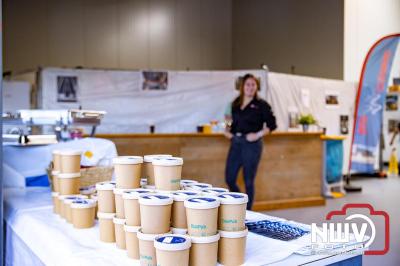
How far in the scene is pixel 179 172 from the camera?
160cm

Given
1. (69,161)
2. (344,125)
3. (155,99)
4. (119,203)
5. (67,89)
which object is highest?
(67,89)

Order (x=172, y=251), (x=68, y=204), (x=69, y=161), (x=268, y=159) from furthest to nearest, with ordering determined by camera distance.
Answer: (x=268, y=159) < (x=69, y=161) < (x=68, y=204) < (x=172, y=251)

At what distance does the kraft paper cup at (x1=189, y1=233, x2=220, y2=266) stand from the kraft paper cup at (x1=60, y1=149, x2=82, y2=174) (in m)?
1.04

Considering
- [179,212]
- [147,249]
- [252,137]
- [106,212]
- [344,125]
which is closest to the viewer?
[147,249]

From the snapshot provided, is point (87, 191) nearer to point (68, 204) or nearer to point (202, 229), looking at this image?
point (68, 204)

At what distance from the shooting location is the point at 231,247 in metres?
1.37

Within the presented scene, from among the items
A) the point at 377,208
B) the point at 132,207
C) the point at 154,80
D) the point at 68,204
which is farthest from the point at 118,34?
the point at 132,207

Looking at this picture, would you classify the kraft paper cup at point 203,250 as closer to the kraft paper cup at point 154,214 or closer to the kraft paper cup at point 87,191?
the kraft paper cup at point 154,214

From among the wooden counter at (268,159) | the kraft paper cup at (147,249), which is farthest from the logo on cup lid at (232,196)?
the wooden counter at (268,159)

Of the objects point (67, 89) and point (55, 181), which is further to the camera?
point (67, 89)

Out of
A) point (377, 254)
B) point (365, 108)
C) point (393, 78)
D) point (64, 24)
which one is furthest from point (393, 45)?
point (64, 24)

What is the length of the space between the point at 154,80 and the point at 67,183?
544cm

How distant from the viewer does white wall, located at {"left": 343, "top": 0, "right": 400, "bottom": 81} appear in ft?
30.2

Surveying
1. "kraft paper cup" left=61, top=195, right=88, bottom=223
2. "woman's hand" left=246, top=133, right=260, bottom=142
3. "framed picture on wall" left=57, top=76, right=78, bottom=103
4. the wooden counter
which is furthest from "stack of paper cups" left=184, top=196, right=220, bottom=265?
"framed picture on wall" left=57, top=76, right=78, bottom=103
